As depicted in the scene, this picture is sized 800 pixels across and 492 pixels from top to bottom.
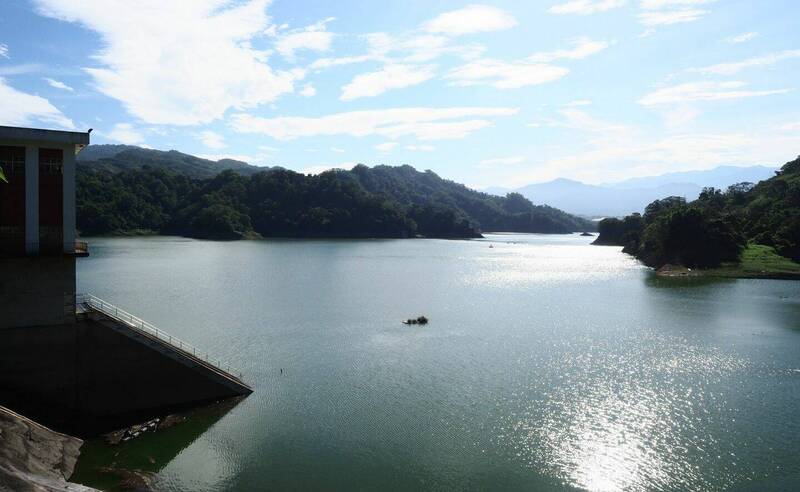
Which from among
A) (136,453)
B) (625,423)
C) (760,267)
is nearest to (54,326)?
(136,453)

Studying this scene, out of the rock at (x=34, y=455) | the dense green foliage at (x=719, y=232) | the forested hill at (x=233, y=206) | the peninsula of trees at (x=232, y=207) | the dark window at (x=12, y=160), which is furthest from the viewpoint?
the forested hill at (x=233, y=206)

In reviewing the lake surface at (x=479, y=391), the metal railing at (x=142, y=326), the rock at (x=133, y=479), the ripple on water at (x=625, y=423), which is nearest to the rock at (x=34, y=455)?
the lake surface at (x=479, y=391)

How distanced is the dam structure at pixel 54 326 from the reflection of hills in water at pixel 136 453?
1.46 metres

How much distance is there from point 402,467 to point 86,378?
1282 centimetres

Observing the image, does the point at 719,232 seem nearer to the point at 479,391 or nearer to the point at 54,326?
the point at 479,391

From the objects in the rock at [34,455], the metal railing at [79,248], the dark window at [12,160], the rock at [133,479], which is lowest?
the rock at [133,479]

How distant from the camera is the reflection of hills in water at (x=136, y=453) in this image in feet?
58.4

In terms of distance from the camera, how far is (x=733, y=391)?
92.5 ft

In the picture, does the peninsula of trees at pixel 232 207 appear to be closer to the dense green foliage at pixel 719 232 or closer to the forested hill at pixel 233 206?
the forested hill at pixel 233 206

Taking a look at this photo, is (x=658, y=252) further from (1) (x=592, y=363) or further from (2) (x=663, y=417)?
(2) (x=663, y=417)

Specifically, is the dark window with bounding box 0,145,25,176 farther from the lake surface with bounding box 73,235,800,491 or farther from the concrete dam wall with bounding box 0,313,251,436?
the lake surface with bounding box 73,235,800,491

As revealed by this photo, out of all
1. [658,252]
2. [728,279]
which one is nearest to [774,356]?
[728,279]

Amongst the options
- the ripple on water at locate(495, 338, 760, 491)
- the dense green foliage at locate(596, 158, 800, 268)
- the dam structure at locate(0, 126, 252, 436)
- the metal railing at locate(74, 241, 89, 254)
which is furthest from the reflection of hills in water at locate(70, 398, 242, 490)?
the dense green foliage at locate(596, 158, 800, 268)

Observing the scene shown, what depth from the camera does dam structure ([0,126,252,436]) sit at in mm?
20500
